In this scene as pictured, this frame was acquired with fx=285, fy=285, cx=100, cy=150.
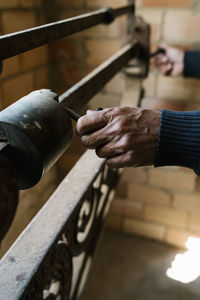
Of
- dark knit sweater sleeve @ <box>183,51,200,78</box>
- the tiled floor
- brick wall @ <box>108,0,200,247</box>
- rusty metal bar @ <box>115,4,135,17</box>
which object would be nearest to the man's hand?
rusty metal bar @ <box>115,4,135,17</box>

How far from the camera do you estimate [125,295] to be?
170 centimetres

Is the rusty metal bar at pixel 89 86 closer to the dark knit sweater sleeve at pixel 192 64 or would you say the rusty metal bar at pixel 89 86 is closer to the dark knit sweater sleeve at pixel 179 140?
the dark knit sweater sleeve at pixel 179 140

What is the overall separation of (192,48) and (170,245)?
1.33 m

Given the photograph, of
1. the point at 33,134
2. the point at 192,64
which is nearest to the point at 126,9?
the point at 192,64

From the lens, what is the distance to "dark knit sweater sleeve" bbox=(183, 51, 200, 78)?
1.43m

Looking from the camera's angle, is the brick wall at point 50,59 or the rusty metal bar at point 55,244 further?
the brick wall at point 50,59

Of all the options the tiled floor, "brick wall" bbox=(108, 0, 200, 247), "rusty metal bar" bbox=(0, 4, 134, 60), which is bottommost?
the tiled floor

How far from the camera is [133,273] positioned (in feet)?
6.01

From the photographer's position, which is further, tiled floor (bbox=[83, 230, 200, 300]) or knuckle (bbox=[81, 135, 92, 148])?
tiled floor (bbox=[83, 230, 200, 300])

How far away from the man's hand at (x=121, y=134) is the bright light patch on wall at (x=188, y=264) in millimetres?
1396

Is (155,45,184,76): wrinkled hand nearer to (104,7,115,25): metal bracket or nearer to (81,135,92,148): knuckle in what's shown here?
(104,7,115,25): metal bracket

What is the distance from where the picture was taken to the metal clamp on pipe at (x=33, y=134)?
1.50 ft

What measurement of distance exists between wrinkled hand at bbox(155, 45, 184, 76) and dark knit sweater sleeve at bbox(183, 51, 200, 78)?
0.02 m

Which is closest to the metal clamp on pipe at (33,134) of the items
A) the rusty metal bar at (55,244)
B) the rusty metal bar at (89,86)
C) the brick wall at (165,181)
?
the rusty metal bar at (89,86)
